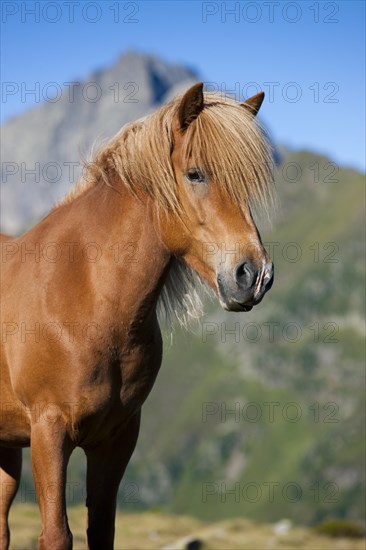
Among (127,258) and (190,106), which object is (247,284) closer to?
(127,258)

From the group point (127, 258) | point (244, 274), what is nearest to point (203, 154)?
point (244, 274)

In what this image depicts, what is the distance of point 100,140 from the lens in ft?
23.3

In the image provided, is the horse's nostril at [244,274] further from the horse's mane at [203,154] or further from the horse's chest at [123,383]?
the horse's chest at [123,383]

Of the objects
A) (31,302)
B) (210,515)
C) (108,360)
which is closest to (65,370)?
(108,360)

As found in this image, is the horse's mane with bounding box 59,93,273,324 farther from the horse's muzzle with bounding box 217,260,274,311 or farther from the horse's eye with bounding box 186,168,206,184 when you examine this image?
the horse's muzzle with bounding box 217,260,274,311

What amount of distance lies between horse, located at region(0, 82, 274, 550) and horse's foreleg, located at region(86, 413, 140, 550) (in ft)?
0.04

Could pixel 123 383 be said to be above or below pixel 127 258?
below

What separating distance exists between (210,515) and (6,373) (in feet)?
632

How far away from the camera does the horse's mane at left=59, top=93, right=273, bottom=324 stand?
19.4 feet

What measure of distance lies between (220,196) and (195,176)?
0.26 metres

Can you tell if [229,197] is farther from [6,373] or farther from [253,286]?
[6,373]

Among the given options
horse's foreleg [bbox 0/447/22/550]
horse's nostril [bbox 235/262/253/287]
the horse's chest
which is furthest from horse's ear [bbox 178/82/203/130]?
horse's foreleg [bbox 0/447/22/550]

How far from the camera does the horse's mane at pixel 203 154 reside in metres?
5.92

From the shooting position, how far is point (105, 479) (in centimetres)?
684
